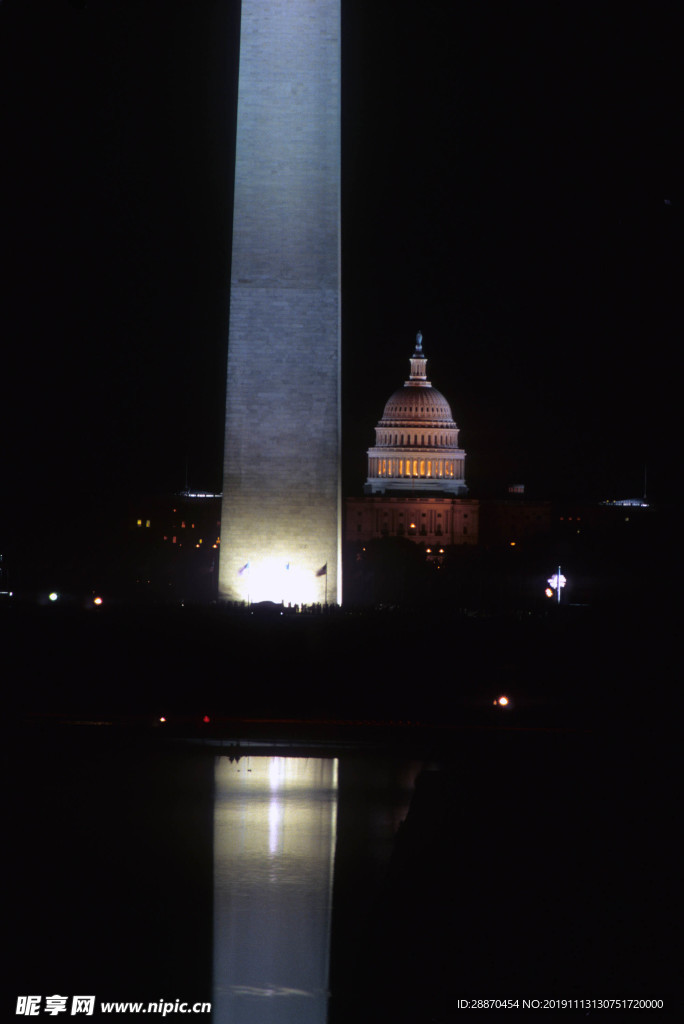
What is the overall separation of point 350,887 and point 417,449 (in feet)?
447

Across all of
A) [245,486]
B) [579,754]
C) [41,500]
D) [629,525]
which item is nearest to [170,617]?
[245,486]

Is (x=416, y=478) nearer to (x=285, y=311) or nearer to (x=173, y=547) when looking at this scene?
(x=173, y=547)

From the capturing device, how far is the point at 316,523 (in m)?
41.3

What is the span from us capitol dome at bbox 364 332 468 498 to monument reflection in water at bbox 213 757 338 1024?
128m

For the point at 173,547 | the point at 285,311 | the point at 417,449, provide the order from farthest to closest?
the point at 417,449 < the point at 173,547 < the point at 285,311

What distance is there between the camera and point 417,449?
15450cm

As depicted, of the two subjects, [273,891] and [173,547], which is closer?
[273,891]

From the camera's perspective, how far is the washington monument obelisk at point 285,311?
130 feet

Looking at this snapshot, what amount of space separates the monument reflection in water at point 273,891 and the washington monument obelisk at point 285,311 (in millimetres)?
14981

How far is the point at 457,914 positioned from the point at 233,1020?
184 centimetres

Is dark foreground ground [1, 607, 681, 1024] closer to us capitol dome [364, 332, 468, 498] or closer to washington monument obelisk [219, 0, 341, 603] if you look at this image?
washington monument obelisk [219, 0, 341, 603]

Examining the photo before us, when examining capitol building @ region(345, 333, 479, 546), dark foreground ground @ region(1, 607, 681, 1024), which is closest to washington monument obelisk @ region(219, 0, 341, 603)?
dark foreground ground @ region(1, 607, 681, 1024)

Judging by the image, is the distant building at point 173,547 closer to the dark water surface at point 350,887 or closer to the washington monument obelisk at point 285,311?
the washington monument obelisk at point 285,311

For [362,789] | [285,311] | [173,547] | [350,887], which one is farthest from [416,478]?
[350,887]
